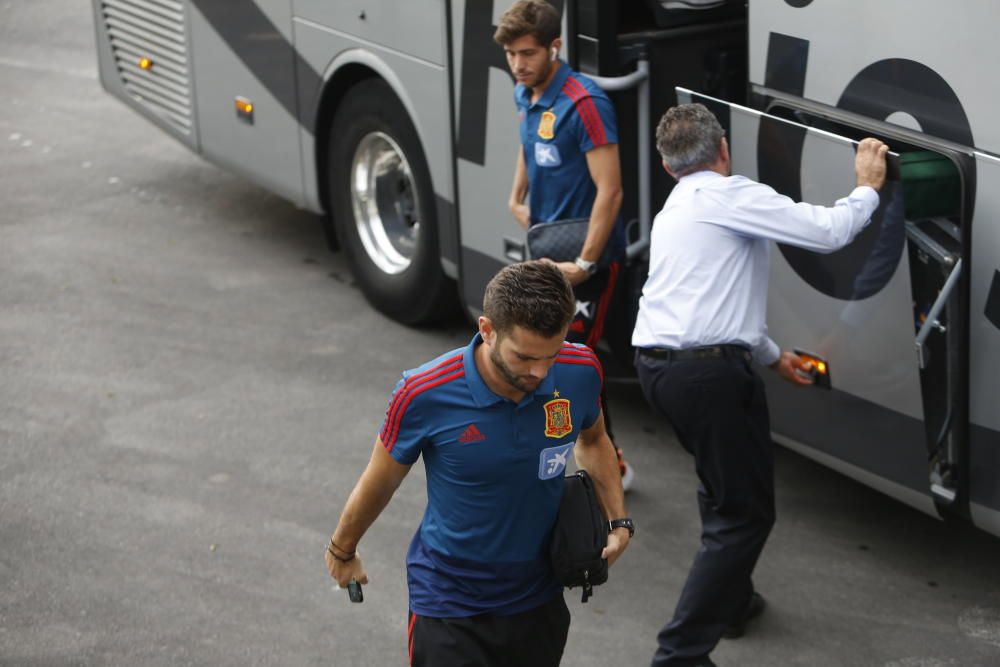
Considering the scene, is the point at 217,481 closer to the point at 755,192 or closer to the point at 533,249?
the point at 533,249

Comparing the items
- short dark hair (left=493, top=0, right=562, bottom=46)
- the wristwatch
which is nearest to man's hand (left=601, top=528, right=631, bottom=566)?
the wristwatch

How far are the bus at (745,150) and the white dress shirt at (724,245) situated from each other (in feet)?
1.04

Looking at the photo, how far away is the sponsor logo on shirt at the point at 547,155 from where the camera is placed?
18.8ft

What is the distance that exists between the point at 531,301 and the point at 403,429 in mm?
473

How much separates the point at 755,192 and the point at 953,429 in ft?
3.69

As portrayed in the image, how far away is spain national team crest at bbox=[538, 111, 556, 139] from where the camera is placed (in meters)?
5.69

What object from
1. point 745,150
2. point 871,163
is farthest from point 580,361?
point 745,150

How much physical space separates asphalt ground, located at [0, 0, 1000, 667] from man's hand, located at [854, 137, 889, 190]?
64.9 inches

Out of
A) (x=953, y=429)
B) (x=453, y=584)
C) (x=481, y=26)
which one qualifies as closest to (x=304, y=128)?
(x=481, y=26)

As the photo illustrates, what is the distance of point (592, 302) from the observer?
19.4ft

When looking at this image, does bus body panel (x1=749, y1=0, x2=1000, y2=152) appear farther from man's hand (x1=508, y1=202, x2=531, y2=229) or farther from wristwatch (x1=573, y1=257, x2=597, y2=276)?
man's hand (x1=508, y1=202, x2=531, y2=229)

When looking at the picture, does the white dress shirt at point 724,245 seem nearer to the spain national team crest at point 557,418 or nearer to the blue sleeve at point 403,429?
the spain national team crest at point 557,418

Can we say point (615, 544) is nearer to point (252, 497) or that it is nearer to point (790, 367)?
point (790, 367)

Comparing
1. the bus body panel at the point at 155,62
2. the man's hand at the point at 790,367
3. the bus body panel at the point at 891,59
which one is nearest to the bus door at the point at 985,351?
the bus body panel at the point at 891,59
